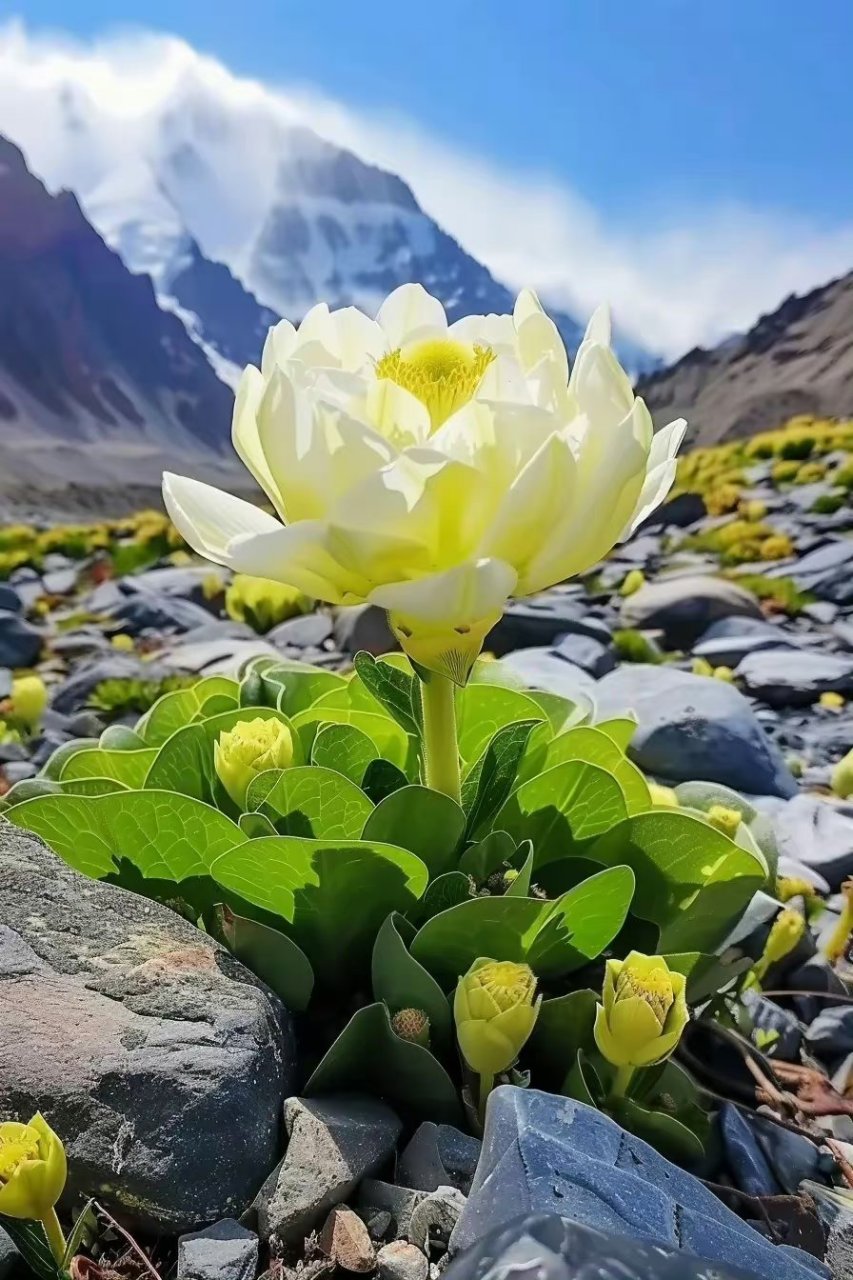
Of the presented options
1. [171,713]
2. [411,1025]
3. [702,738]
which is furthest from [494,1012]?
[702,738]

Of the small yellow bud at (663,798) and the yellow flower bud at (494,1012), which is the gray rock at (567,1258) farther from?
the small yellow bud at (663,798)

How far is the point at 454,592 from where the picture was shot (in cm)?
103

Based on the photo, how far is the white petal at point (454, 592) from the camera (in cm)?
102

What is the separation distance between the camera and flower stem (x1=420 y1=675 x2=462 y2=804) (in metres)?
1.32

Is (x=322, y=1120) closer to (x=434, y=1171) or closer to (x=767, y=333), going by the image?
(x=434, y=1171)

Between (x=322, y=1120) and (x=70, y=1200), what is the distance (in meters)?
0.32

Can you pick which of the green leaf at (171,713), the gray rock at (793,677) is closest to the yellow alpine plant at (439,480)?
the green leaf at (171,713)

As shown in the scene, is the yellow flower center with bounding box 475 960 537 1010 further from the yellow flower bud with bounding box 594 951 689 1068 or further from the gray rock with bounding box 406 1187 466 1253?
the gray rock with bounding box 406 1187 466 1253

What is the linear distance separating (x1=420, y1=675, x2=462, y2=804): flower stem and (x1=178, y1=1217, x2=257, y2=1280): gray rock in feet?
1.96

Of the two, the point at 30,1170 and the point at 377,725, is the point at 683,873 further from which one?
the point at 30,1170

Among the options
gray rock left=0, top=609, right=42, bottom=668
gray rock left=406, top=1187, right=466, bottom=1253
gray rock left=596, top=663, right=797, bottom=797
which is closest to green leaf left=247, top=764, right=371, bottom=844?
gray rock left=406, top=1187, right=466, bottom=1253

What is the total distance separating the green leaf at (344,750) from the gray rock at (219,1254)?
26.8 inches

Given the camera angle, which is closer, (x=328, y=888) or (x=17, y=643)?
(x=328, y=888)

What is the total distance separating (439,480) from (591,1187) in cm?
75
